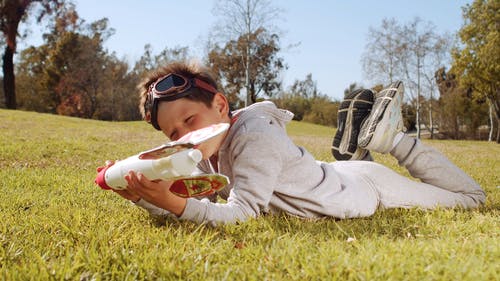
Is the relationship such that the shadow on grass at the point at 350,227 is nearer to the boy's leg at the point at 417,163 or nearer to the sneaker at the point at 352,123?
the boy's leg at the point at 417,163

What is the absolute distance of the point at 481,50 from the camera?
25.9 m

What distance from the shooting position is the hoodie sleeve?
91.4 inches

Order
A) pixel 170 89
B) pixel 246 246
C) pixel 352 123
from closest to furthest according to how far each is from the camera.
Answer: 1. pixel 246 246
2. pixel 170 89
3. pixel 352 123

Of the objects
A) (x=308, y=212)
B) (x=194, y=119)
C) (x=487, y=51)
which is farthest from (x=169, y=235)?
(x=487, y=51)

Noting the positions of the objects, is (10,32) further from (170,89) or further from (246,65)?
(170,89)

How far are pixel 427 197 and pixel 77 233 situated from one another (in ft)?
7.19

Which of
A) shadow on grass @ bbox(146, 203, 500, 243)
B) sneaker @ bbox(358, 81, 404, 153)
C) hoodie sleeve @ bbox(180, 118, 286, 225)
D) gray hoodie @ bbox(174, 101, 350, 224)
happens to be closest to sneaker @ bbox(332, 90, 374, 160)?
sneaker @ bbox(358, 81, 404, 153)

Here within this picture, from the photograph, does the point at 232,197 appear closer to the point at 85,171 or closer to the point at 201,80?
the point at 201,80

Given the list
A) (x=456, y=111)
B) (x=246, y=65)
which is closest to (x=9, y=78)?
(x=246, y=65)

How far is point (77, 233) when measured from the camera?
2.20 meters

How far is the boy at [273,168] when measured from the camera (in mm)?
2369

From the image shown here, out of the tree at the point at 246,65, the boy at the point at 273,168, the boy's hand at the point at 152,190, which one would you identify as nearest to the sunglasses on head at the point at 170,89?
the boy at the point at 273,168

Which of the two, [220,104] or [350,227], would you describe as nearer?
[350,227]

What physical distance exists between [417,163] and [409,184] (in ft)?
0.77
